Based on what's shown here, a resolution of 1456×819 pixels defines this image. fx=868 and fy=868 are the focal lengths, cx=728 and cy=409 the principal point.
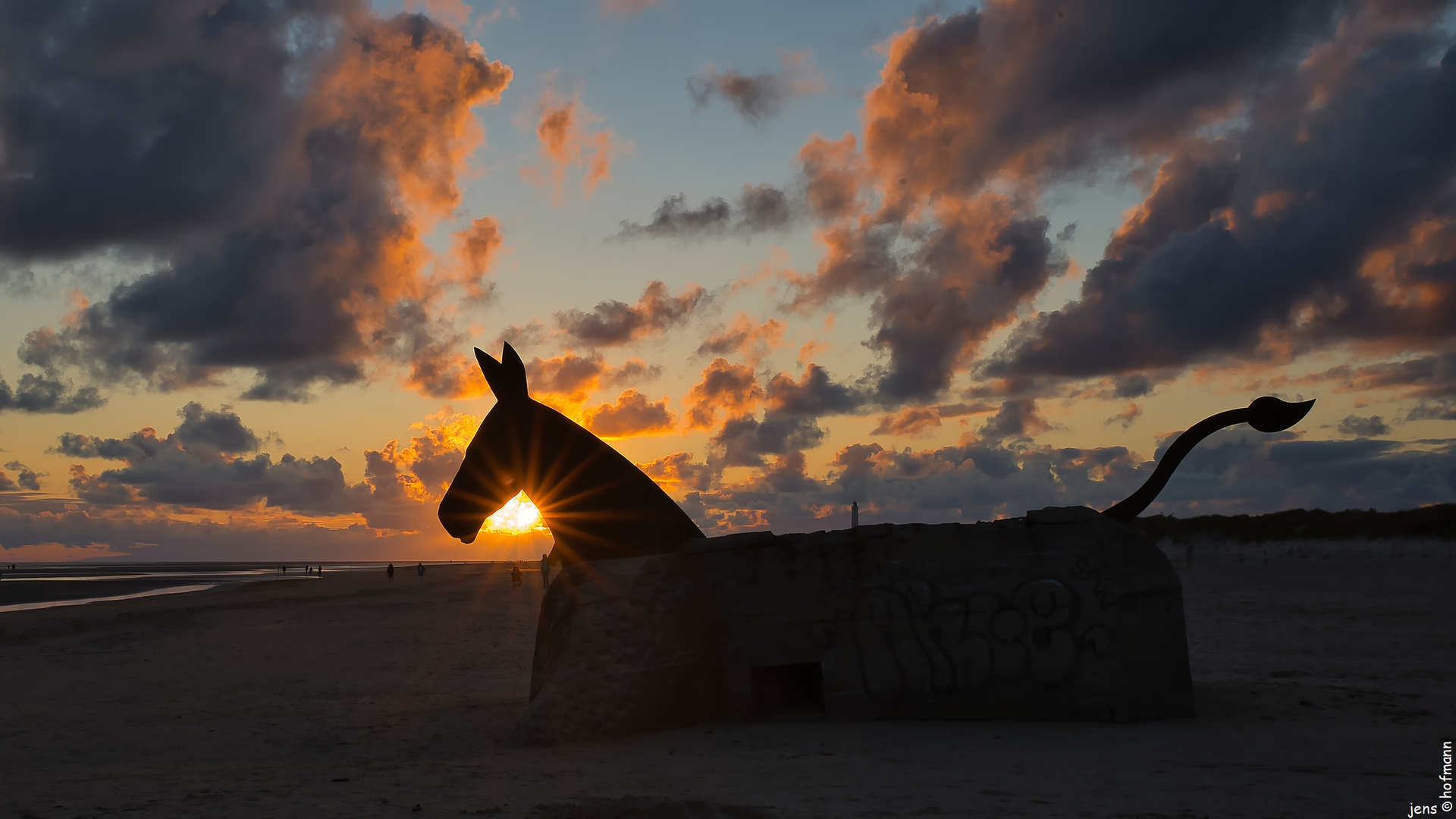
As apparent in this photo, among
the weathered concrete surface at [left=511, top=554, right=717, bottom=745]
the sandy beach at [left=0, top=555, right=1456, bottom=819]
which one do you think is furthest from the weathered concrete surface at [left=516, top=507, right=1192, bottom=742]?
the sandy beach at [left=0, top=555, right=1456, bottom=819]

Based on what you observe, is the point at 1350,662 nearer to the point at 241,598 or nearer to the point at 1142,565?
the point at 1142,565

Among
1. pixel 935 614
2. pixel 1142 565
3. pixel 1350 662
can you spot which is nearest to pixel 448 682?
pixel 935 614

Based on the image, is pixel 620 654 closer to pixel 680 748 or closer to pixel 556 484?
pixel 680 748

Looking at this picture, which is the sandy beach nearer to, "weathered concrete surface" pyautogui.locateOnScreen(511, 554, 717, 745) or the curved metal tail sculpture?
"weathered concrete surface" pyautogui.locateOnScreen(511, 554, 717, 745)

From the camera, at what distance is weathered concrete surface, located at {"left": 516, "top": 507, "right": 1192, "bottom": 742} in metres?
8.34

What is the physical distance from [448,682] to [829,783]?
9.44m

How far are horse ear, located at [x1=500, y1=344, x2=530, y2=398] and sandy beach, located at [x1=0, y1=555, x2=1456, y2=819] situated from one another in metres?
3.59

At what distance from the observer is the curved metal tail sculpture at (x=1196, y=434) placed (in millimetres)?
8742

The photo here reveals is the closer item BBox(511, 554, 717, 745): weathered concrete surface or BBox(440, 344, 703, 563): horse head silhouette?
BBox(511, 554, 717, 745): weathered concrete surface

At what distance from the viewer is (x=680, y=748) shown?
7.75 meters

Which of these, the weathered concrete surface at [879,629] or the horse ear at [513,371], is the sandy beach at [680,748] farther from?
the horse ear at [513,371]

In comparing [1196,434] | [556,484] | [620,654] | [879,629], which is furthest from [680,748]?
[1196,434]

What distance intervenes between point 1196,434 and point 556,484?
22.3 ft

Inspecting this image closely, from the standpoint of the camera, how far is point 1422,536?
49.1m
